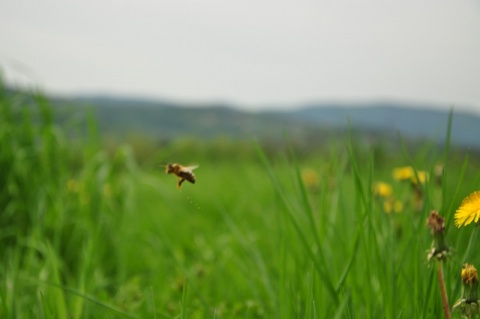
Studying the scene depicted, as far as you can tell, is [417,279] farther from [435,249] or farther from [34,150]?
[34,150]

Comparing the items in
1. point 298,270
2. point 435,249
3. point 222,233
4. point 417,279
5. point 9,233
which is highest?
point 435,249

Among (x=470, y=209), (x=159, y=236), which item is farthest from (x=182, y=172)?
(x=159, y=236)

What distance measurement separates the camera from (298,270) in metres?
1.30

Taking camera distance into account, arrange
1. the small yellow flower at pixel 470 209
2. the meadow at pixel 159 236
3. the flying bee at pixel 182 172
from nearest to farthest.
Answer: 1. the small yellow flower at pixel 470 209
2. the flying bee at pixel 182 172
3. the meadow at pixel 159 236

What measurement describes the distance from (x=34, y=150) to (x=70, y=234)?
17.9 inches

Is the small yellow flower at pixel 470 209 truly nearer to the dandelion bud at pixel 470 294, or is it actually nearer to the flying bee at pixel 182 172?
the dandelion bud at pixel 470 294

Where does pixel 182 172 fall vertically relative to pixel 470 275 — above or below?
above

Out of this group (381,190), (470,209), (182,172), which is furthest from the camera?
(381,190)

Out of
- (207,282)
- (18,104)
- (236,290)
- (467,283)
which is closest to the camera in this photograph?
(467,283)

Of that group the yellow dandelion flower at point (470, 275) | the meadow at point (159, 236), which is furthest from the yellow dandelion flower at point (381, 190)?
the yellow dandelion flower at point (470, 275)

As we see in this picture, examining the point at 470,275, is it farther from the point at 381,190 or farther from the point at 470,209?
the point at 381,190

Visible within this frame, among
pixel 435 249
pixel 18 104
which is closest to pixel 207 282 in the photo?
pixel 435 249

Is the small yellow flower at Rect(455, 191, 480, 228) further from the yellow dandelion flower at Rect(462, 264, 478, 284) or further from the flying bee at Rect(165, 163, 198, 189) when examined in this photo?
the flying bee at Rect(165, 163, 198, 189)

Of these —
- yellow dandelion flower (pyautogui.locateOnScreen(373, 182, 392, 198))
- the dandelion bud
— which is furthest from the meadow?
the dandelion bud
